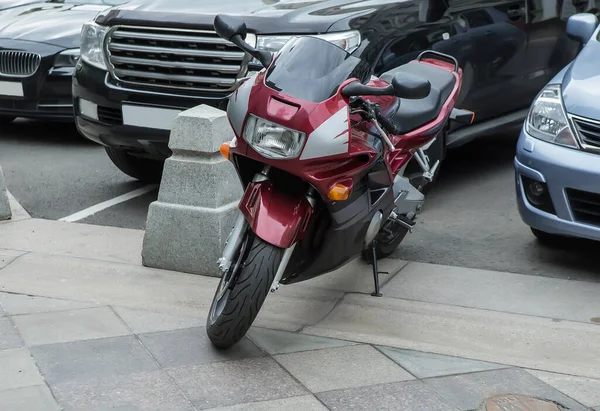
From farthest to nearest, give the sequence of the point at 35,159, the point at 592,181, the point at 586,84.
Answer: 1. the point at 35,159
2. the point at 586,84
3. the point at 592,181

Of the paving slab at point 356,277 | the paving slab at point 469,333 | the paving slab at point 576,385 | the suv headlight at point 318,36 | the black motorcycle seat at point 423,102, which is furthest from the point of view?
the suv headlight at point 318,36

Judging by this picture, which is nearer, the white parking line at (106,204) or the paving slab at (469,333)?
the paving slab at (469,333)

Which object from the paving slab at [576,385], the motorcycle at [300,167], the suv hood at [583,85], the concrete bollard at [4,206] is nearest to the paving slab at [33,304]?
the motorcycle at [300,167]

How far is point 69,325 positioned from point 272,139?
143cm

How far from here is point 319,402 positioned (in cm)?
427

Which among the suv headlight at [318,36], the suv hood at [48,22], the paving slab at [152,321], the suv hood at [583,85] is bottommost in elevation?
the paving slab at [152,321]

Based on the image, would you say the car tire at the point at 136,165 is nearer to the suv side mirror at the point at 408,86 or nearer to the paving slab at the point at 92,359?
the paving slab at the point at 92,359

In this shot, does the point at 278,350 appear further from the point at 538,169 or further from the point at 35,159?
the point at 35,159

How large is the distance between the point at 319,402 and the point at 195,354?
2.39 ft

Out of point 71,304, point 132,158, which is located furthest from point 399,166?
point 132,158

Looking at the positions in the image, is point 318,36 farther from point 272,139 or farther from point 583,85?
point 272,139

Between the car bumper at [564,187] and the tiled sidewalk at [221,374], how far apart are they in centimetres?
149

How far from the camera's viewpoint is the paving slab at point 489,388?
4336 millimetres

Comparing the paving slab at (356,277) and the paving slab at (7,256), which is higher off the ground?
the paving slab at (7,256)
